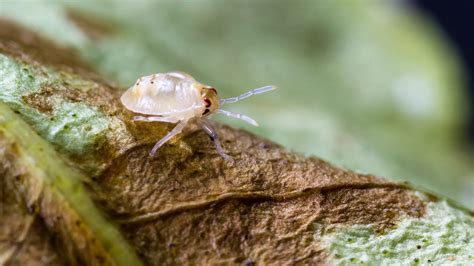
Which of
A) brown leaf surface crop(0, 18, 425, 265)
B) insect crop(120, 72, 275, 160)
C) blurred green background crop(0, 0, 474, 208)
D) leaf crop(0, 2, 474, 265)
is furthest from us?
blurred green background crop(0, 0, 474, 208)

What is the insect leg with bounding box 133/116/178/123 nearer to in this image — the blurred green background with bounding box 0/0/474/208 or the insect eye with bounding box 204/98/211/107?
the insect eye with bounding box 204/98/211/107

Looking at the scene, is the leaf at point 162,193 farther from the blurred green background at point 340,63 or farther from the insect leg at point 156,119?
the blurred green background at point 340,63

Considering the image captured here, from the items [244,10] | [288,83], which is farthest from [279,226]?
[244,10]

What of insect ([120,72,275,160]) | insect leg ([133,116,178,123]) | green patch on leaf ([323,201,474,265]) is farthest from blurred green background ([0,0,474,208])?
green patch on leaf ([323,201,474,265])

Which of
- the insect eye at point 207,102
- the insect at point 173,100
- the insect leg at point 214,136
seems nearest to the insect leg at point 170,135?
the insect at point 173,100

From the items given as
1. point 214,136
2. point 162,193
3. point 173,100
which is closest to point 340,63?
point 173,100

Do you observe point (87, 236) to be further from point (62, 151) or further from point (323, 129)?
point (323, 129)
